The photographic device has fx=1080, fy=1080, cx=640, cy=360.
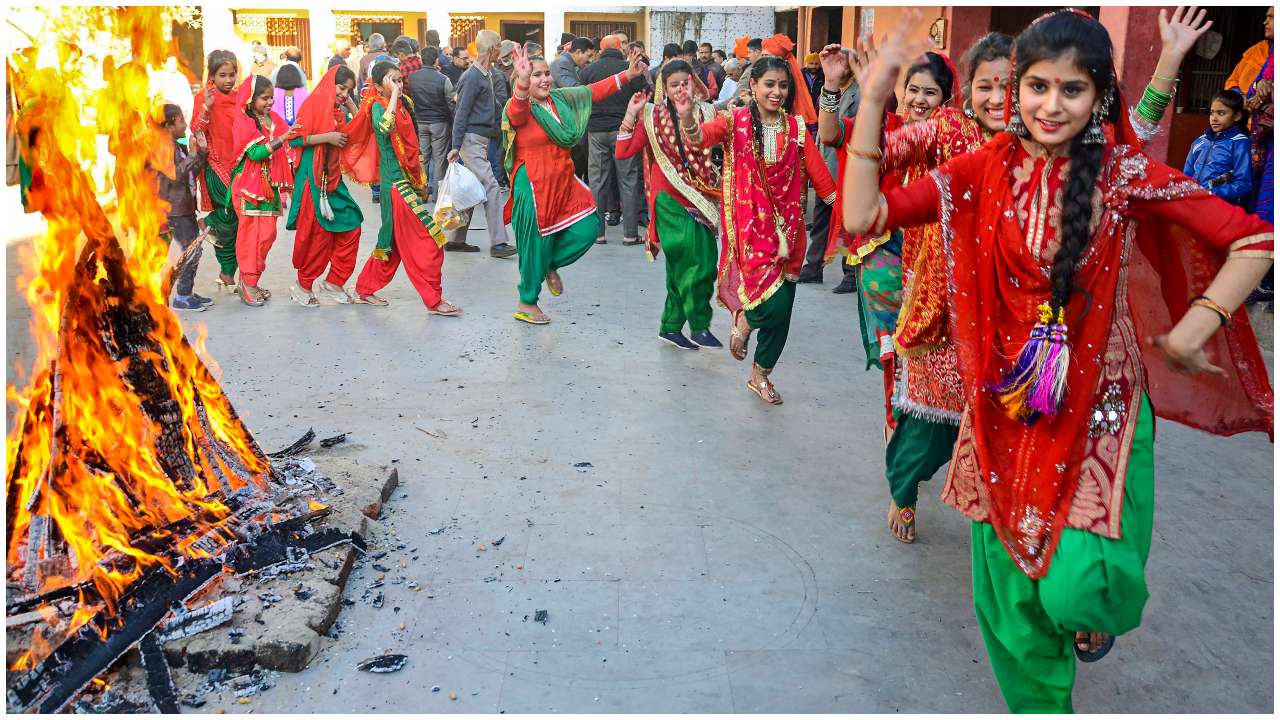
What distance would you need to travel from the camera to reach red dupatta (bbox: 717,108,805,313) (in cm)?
541

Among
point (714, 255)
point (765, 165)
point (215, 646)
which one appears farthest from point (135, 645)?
point (714, 255)

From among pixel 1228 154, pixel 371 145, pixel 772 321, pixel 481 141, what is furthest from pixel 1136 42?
pixel 371 145

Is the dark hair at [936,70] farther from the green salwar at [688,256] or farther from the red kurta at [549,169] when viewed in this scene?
the red kurta at [549,169]

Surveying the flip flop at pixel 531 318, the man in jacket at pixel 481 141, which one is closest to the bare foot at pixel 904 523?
the flip flop at pixel 531 318

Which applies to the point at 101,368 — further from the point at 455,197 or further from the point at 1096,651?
the point at 455,197

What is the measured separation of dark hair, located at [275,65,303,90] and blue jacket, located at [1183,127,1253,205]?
26.7 ft

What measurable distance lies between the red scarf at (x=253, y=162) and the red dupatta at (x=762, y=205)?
362 centimetres

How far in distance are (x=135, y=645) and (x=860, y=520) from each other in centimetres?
249

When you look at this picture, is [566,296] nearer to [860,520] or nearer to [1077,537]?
[860,520]

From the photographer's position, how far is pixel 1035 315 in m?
2.52

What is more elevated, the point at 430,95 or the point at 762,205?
the point at 430,95

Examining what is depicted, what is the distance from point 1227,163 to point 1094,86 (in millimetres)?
5745

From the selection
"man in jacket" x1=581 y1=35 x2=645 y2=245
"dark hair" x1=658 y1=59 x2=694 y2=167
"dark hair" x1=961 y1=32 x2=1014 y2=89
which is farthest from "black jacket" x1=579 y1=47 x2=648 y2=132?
"dark hair" x1=961 y1=32 x2=1014 y2=89

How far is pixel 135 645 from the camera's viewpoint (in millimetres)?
2943
